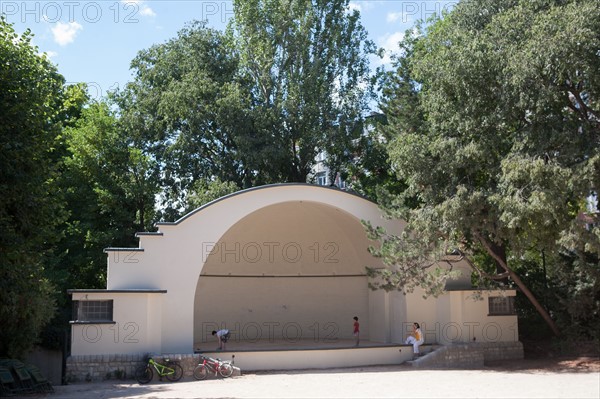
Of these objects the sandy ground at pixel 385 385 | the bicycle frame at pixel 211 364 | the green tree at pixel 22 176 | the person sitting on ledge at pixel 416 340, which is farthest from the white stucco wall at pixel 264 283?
the green tree at pixel 22 176

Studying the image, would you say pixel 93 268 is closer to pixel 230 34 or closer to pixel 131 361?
pixel 131 361

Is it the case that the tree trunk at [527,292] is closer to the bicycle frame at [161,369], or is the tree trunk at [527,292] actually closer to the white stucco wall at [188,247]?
the white stucco wall at [188,247]

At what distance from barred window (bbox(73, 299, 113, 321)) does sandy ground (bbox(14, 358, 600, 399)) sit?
2.23 meters

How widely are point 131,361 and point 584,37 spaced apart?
17151 mm

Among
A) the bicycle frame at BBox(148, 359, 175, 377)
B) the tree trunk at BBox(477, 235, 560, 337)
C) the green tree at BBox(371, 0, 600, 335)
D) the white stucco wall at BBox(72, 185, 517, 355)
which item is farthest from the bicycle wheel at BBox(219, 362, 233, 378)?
the tree trunk at BBox(477, 235, 560, 337)

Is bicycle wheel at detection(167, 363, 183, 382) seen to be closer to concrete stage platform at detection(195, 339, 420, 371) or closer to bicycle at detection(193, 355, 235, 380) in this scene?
bicycle at detection(193, 355, 235, 380)

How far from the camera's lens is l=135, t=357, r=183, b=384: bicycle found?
1981 cm

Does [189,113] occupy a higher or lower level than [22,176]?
higher

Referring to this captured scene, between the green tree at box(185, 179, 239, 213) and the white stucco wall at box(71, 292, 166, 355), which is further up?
the green tree at box(185, 179, 239, 213)

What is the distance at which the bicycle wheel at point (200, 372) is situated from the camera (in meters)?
20.4

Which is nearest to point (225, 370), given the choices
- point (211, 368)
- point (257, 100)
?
point (211, 368)

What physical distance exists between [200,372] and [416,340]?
8.15 meters

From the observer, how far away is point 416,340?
23469 millimetres

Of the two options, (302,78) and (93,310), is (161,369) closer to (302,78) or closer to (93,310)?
(93,310)
